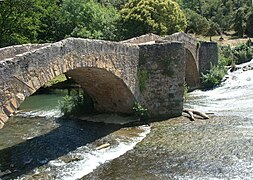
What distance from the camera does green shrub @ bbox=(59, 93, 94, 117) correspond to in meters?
18.5

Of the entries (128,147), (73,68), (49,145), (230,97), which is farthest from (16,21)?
(128,147)

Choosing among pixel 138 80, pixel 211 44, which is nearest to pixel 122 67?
pixel 138 80

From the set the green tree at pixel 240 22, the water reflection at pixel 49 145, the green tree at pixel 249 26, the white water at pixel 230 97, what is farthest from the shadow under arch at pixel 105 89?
the green tree at pixel 240 22

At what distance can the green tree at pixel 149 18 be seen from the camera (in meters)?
33.4

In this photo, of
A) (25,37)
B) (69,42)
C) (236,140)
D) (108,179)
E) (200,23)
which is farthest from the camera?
(200,23)

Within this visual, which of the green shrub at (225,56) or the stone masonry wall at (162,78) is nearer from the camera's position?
the stone masonry wall at (162,78)

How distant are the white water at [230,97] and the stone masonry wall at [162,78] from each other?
2.32 metres

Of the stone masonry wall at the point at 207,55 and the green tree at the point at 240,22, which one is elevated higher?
the green tree at the point at 240,22

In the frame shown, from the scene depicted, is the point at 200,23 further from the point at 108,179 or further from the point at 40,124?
the point at 108,179

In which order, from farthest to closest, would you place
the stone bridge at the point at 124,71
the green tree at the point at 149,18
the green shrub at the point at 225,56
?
the green tree at the point at 149,18 < the green shrub at the point at 225,56 < the stone bridge at the point at 124,71

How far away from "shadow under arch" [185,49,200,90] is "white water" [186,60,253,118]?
7.66 feet

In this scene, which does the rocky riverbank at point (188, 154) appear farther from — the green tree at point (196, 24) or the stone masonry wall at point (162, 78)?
the green tree at point (196, 24)

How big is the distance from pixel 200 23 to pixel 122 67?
34181 millimetres

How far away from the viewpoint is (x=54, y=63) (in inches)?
455
